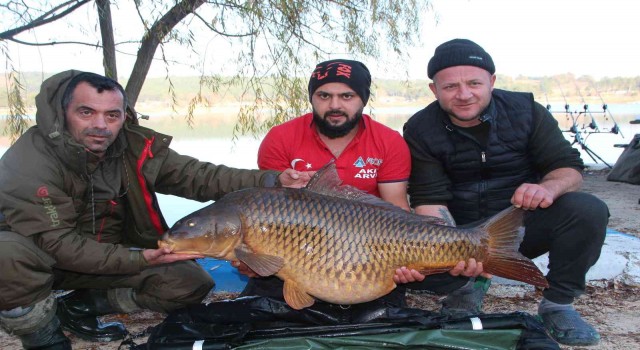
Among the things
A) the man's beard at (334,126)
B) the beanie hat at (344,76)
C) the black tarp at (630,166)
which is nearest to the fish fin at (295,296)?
the man's beard at (334,126)

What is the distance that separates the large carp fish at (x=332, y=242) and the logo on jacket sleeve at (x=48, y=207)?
1.15 feet

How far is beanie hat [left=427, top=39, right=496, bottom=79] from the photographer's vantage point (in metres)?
2.04

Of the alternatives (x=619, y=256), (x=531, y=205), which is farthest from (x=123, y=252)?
(x=619, y=256)

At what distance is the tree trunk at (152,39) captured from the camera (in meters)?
3.06

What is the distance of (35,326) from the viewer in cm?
167

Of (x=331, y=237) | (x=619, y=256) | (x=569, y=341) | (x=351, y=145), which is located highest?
(x=351, y=145)

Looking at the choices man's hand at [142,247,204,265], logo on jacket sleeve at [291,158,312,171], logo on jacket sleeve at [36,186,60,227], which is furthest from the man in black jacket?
logo on jacket sleeve at [36,186,60,227]

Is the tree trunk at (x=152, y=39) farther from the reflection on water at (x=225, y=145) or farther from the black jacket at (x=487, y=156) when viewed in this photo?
the reflection on water at (x=225, y=145)

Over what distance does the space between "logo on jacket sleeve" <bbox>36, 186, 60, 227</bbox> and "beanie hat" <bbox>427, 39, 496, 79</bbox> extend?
52.9 inches

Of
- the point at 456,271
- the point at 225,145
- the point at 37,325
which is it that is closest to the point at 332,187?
the point at 456,271

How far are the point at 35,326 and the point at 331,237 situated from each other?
0.89 metres

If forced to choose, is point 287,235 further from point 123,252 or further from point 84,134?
point 84,134

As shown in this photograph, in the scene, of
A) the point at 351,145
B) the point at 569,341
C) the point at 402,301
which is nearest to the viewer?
the point at 569,341

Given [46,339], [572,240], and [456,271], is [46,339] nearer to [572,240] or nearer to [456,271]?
[456,271]
